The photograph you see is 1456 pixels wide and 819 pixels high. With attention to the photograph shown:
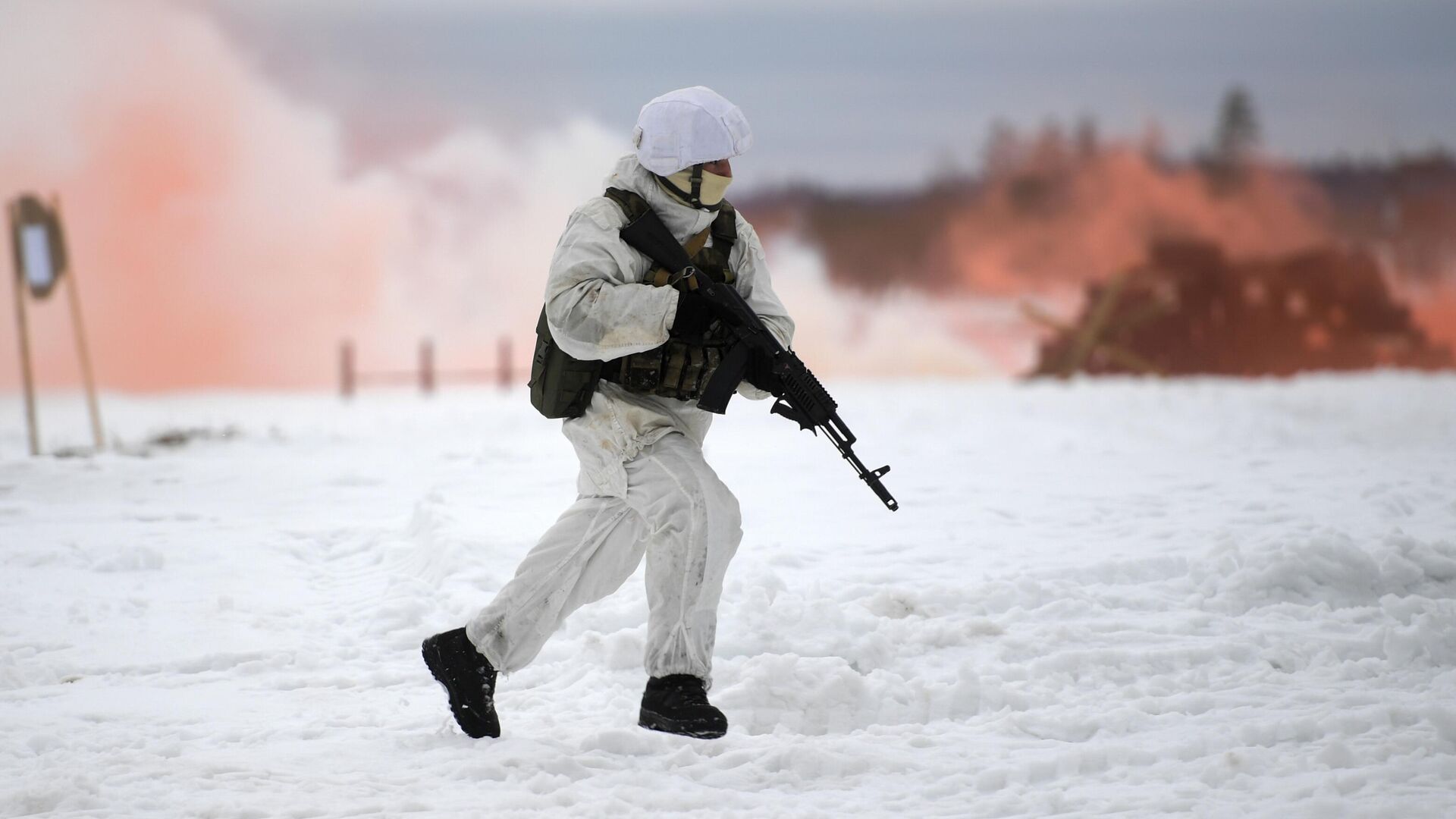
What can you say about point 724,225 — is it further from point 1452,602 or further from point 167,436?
point 167,436

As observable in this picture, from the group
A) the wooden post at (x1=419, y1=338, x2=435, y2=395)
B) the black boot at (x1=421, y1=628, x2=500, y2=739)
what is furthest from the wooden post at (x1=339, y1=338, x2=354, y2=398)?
the black boot at (x1=421, y1=628, x2=500, y2=739)

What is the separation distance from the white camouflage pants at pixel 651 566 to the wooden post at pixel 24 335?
25.1ft

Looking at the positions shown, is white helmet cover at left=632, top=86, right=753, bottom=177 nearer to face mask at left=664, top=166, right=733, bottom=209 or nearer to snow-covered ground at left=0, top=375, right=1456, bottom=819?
face mask at left=664, top=166, right=733, bottom=209

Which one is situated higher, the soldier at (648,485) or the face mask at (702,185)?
the face mask at (702,185)

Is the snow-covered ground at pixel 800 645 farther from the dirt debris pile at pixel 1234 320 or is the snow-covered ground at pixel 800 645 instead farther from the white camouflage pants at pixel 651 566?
the dirt debris pile at pixel 1234 320

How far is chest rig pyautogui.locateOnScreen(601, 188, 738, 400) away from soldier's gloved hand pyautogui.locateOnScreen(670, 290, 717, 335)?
0.01 m

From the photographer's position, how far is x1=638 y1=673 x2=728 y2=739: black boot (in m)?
3.75

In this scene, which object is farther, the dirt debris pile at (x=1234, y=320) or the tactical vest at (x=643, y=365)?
the dirt debris pile at (x=1234, y=320)

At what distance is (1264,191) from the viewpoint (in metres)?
19.1

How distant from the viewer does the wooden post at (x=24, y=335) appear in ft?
32.8

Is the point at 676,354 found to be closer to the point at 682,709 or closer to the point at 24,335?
the point at 682,709

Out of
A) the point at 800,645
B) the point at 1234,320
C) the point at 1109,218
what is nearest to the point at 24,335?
the point at 800,645

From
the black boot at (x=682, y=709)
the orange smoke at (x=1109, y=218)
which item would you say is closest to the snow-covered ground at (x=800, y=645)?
the black boot at (x=682, y=709)

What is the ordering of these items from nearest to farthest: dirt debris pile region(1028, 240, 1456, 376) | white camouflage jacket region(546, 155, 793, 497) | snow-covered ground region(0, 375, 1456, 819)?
snow-covered ground region(0, 375, 1456, 819) → white camouflage jacket region(546, 155, 793, 497) → dirt debris pile region(1028, 240, 1456, 376)
